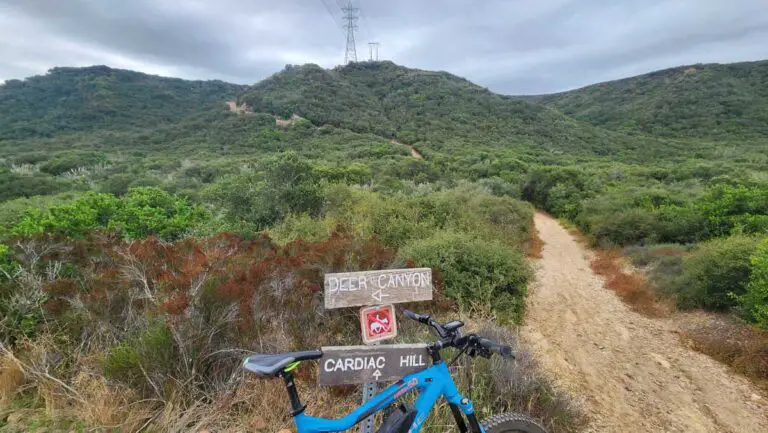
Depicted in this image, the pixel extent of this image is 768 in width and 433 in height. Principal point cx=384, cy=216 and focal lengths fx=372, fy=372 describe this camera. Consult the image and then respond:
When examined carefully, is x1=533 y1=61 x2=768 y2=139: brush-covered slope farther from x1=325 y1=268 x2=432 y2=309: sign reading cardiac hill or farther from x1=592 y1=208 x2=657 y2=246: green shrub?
x1=325 y1=268 x2=432 y2=309: sign reading cardiac hill

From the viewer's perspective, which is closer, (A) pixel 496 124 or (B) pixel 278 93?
(A) pixel 496 124

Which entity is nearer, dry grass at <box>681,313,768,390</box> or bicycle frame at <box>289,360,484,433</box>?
bicycle frame at <box>289,360,484,433</box>

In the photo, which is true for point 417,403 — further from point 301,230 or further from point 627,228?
point 627,228

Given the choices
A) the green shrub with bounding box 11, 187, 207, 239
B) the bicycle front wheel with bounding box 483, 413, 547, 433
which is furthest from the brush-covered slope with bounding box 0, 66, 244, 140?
the bicycle front wheel with bounding box 483, 413, 547, 433

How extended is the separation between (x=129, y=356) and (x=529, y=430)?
2.90 m

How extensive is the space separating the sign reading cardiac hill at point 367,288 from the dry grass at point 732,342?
5.75 meters

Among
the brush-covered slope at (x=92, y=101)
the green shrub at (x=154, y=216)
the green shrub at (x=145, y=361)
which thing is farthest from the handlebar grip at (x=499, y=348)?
the brush-covered slope at (x=92, y=101)

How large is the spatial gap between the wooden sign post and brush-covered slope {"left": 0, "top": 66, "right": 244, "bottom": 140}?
5847 cm

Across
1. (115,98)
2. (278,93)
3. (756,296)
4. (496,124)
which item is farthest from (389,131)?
(115,98)

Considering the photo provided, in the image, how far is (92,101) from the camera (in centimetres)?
5509

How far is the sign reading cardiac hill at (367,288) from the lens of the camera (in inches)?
95.0

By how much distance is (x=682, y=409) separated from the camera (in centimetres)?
443

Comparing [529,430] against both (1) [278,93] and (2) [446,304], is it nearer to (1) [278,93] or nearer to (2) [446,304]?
(2) [446,304]

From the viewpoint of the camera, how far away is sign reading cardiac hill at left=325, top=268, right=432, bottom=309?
2.41m
